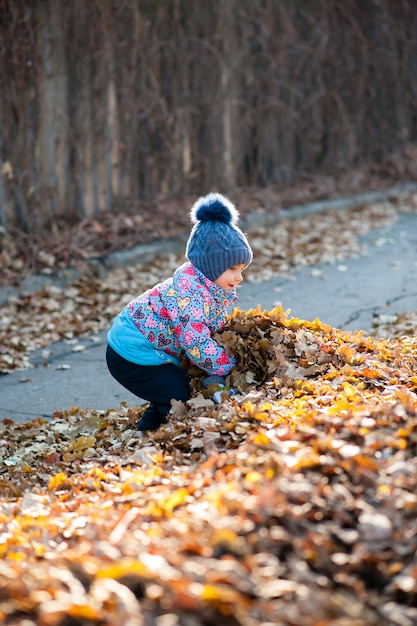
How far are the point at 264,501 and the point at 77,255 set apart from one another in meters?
5.15

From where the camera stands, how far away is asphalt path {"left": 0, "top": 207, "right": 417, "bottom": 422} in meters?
4.73

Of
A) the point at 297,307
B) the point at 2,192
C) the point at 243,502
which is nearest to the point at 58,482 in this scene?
the point at 243,502

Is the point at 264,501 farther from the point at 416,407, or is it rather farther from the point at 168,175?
the point at 168,175

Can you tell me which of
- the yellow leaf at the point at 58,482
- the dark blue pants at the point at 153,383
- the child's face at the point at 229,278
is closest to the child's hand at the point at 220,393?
the dark blue pants at the point at 153,383

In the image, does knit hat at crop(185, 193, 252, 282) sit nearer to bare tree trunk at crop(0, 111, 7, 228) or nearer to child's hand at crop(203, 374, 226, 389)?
child's hand at crop(203, 374, 226, 389)

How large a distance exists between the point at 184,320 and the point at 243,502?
1.57m

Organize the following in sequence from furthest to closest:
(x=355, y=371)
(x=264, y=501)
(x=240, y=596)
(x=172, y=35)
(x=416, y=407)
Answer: (x=172, y=35)
(x=355, y=371)
(x=416, y=407)
(x=264, y=501)
(x=240, y=596)

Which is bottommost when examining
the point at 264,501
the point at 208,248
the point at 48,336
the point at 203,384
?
the point at 48,336

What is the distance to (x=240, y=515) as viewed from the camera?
2.15m

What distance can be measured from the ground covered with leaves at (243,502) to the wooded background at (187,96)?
403 cm

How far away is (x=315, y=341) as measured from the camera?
12.6 ft

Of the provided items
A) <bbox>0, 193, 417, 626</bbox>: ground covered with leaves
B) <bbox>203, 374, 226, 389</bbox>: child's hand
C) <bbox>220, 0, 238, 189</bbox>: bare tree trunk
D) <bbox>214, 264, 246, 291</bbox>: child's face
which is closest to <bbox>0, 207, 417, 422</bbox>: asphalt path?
<bbox>0, 193, 417, 626</bbox>: ground covered with leaves

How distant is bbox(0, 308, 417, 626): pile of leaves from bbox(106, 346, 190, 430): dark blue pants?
0.41ft

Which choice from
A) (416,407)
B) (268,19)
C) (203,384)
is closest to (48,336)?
(203,384)
